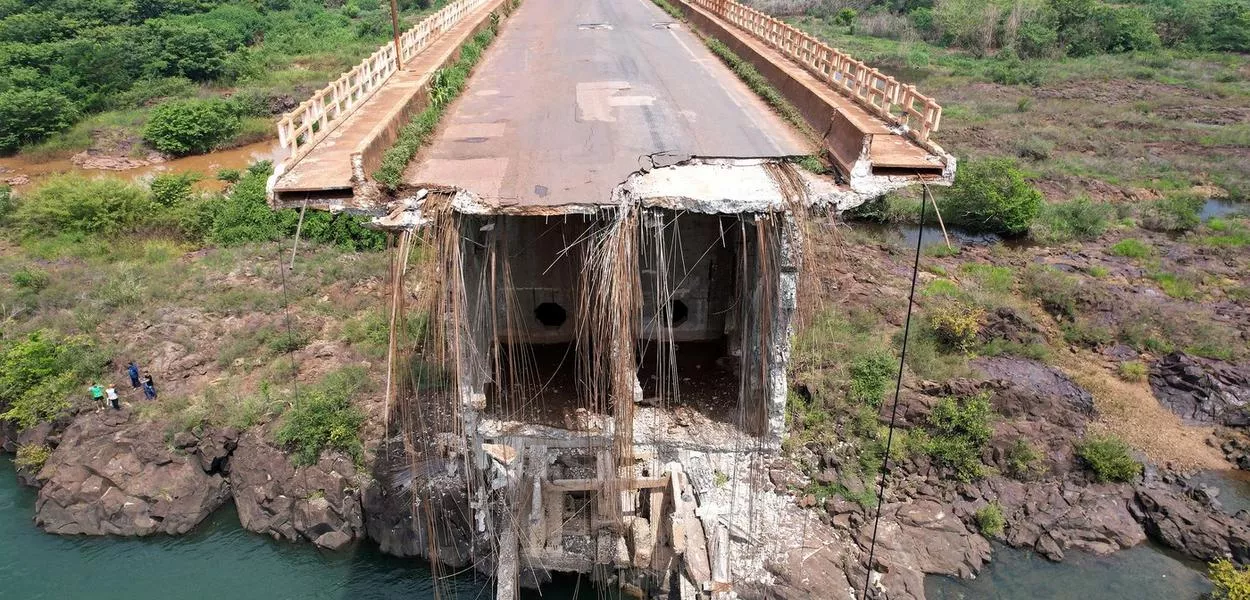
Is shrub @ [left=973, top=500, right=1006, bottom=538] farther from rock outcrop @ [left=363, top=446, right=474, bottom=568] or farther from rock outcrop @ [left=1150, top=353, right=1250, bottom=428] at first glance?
rock outcrop @ [left=363, top=446, right=474, bottom=568]

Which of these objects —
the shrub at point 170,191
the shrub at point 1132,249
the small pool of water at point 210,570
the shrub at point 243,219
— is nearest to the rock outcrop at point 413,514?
the small pool of water at point 210,570

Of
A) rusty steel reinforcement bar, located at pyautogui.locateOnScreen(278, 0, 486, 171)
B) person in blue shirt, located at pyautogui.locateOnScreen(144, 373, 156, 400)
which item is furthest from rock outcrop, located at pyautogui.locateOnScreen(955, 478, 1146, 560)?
person in blue shirt, located at pyautogui.locateOnScreen(144, 373, 156, 400)

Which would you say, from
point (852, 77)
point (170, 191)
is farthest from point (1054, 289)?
point (170, 191)

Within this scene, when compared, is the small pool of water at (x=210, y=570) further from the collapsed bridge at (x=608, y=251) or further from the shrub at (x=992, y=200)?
the shrub at (x=992, y=200)

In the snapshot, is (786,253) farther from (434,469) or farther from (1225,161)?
(1225,161)

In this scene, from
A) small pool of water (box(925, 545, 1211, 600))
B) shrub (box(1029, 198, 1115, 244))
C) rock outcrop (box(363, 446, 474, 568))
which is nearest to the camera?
small pool of water (box(925, 545, 1211, 600))

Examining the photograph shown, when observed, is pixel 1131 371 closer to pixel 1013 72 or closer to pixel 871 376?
pixel 871 376

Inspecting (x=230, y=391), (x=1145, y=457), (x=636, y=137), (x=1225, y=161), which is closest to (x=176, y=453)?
(x=230, y=391)

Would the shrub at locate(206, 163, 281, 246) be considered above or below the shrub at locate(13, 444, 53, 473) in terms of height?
above
